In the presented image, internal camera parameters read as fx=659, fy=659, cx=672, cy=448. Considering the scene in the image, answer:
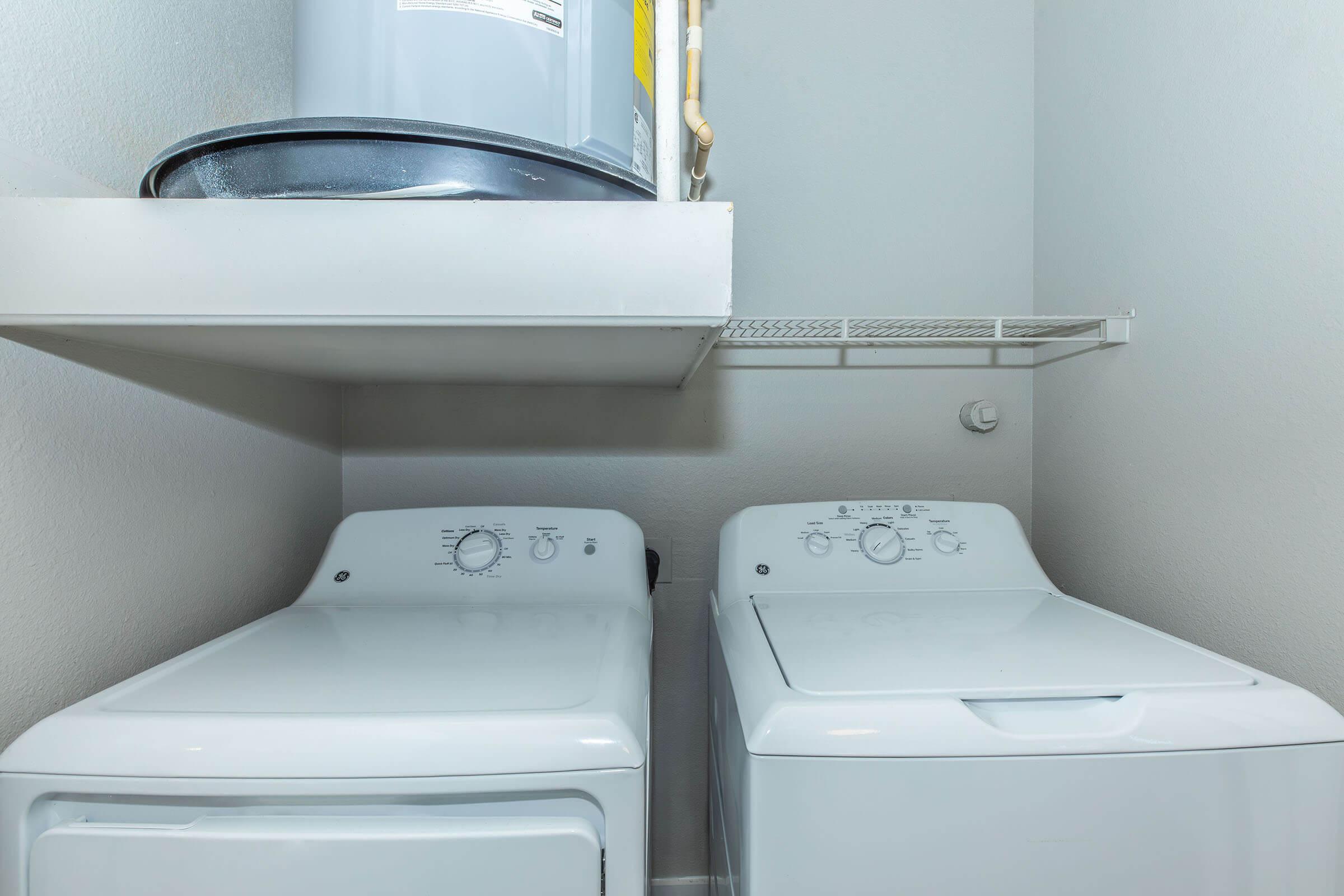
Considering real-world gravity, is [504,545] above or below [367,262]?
below

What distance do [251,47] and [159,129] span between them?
1.04 ft

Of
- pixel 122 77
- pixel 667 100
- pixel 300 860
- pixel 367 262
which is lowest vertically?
pixel 300 860

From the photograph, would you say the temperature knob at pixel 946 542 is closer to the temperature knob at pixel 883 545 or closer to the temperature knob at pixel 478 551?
the temperature knob at pixel 883 545

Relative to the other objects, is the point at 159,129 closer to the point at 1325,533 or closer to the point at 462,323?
the point at 462,323

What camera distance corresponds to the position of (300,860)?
51 cm

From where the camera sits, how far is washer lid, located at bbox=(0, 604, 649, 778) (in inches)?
20.8

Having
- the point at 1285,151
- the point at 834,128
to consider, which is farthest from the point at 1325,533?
the point at 834,128

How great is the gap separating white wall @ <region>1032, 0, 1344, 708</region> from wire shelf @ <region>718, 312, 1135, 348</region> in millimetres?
56

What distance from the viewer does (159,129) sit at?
826 millimetres

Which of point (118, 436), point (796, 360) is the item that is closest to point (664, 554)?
point (796, 360)

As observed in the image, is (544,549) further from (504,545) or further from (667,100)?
(667,100)

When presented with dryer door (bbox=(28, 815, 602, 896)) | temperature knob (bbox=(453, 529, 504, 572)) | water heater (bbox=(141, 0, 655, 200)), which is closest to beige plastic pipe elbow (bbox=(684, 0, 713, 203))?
water heater (bbox=(141, 0, 655, 200))

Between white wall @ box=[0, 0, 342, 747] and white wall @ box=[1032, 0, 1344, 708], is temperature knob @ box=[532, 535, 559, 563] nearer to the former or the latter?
white wall @ box=[0, 0, 342, 747]

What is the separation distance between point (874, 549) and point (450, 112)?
33.6 inches
